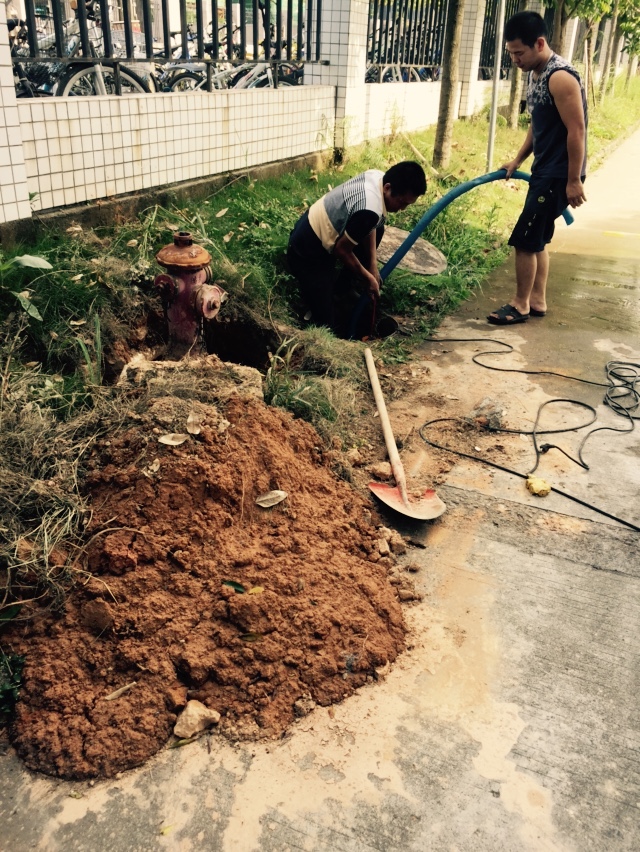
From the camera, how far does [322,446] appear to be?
3387mm

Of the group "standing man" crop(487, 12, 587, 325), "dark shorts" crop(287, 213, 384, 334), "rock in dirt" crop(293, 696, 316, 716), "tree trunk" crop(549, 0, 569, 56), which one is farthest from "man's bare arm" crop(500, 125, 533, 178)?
"tree trunk" crop(549, 0, 569, 56)

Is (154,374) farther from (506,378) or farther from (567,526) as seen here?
(506,378)

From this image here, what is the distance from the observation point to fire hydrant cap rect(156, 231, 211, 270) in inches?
149

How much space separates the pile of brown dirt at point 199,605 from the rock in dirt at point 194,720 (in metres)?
0.04

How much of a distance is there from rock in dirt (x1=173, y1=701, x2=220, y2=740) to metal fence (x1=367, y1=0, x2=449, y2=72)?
922cm

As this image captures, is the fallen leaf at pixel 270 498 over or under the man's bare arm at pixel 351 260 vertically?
under

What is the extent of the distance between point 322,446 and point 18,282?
1.93 m

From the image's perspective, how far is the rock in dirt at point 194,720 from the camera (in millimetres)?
2164

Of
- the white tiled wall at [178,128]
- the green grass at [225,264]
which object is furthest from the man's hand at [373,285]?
the white tiled wall at [178,128]

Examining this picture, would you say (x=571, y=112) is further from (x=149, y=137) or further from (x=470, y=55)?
(x=470, y=55)

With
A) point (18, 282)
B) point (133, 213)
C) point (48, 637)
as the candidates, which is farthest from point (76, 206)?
point (48, 637)

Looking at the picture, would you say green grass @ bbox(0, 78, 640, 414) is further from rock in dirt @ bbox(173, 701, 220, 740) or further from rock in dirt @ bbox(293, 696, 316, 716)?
rock in dirt @ bbox(293, 696, 316, 716)

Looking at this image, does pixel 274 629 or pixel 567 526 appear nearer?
pixel 274 629

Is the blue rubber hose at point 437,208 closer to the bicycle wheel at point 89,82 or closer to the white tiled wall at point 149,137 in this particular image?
the white tiled wall at point 149,137
